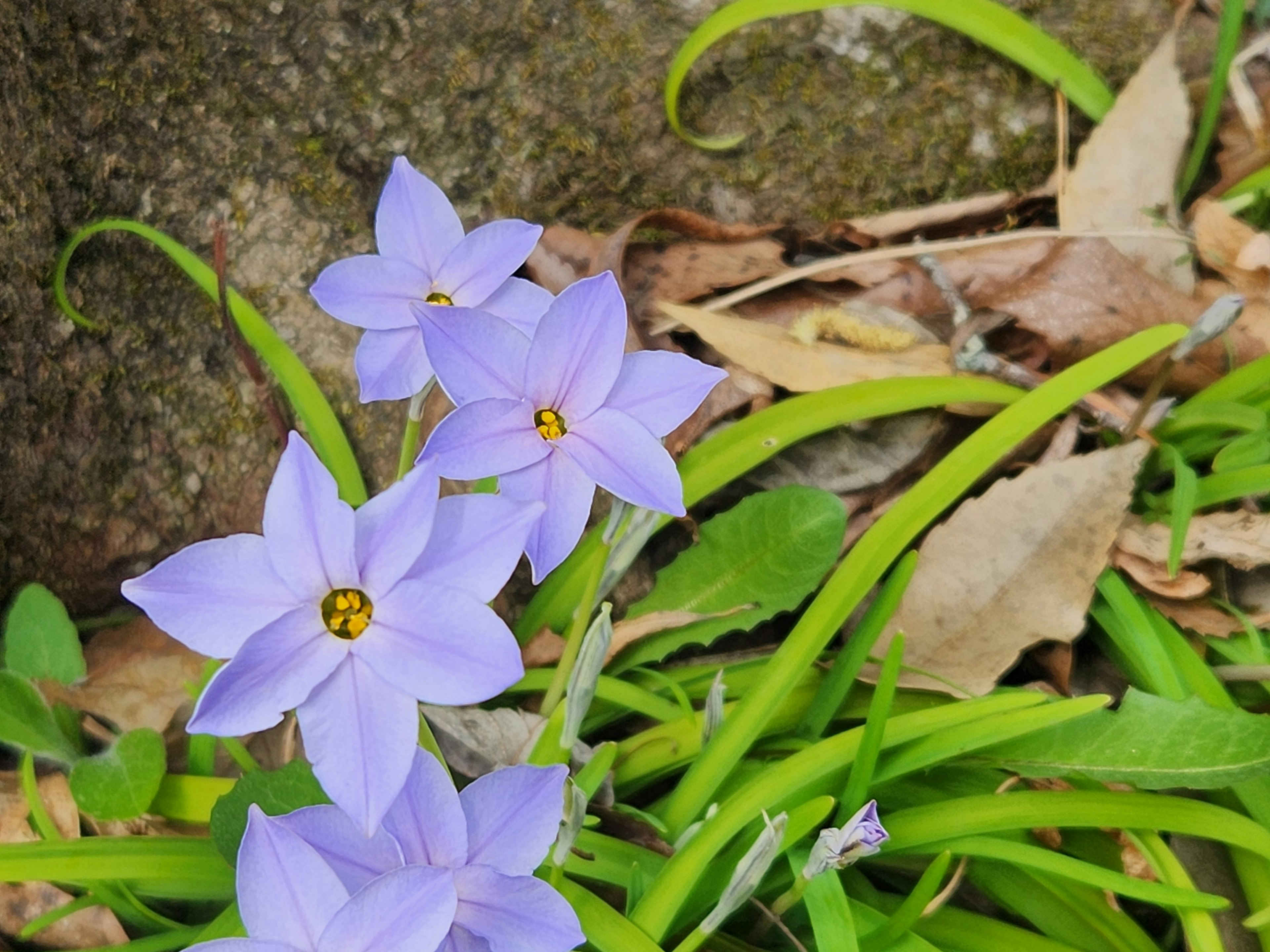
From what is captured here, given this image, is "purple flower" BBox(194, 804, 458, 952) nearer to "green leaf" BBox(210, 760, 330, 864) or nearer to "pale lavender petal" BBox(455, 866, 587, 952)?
"pale lavender petal" BBox(455, 866, 587, 952)

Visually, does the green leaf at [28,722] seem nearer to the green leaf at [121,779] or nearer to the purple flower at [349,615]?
the green leaf at [121,779]

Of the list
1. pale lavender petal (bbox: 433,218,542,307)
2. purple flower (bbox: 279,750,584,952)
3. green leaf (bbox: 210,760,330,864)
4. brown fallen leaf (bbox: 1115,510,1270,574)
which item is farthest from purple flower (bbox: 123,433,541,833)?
brown fallen leaf (bbox: 1115,510,1270,574)

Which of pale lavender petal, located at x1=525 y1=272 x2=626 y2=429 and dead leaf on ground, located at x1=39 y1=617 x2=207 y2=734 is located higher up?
pale lavender petal, located at x1=525 y1=272 x2=626 y2=429

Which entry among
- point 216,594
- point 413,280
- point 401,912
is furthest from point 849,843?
point 413,280

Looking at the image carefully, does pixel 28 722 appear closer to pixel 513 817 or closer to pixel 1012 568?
pixel 513 817

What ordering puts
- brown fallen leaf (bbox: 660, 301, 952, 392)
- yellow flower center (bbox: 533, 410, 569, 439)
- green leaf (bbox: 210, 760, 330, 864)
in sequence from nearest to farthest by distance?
yellow flower center (bbox: 533, 410, 569, 439) < green leaf (bbox: 210, 760, 330, 864) < brown fallen leaf (bbox: 660, 301, 952, 392)

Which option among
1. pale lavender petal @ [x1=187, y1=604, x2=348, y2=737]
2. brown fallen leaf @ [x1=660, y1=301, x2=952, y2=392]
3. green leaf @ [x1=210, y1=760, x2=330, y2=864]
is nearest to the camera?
pale lavender petal @ [x1=187, y1=604, x2=348, y2=737]

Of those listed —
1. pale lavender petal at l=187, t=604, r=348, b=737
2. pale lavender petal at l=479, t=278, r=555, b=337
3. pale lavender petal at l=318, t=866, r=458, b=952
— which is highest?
pale lavender petal at l=479, t=278, r=555, b=337
